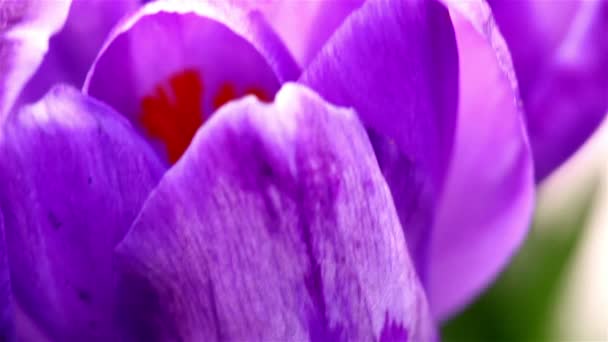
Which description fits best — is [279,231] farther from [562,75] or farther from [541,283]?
[541,283]

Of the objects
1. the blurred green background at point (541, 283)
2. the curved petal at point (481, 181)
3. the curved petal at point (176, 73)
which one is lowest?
the blurred green background at point (541, 283)

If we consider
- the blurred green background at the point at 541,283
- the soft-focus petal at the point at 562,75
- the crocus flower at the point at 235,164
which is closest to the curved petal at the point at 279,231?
the crocus flower at the point at 235,164

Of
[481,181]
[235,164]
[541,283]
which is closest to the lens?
[235,164]

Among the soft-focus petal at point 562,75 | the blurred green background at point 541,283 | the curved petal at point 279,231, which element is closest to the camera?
the curved petal at point 279,231

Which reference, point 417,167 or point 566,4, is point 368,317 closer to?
point 417,167

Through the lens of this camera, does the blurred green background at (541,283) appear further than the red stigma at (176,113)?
Yes

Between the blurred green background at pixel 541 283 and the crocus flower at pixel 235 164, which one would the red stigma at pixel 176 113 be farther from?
the blurred green background at pixel 541 283

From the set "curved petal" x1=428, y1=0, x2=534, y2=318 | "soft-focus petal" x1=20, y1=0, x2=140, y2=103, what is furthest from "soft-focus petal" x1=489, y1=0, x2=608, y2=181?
"soft-focus petal" x1=20, y1=0, x2=140, y2=103

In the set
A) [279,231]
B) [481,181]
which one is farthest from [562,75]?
[279,231]

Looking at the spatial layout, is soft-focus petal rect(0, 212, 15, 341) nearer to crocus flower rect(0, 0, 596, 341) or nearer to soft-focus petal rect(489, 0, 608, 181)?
crocus flower rect(0, 0, 596, 341)

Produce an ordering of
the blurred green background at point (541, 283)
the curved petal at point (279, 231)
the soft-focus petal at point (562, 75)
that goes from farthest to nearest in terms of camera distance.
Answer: the blurred green background at point (541, 283) → the soft-focus petal at point (562, 75) → the curved petal at point (279, 231)
